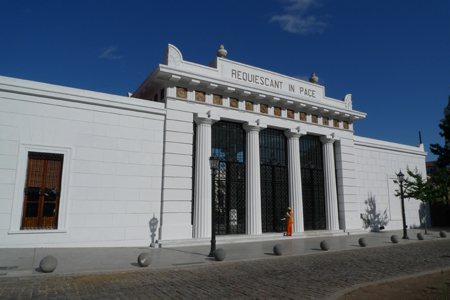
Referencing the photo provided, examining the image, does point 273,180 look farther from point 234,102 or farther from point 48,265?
point 48,265

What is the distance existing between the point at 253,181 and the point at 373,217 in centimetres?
1047

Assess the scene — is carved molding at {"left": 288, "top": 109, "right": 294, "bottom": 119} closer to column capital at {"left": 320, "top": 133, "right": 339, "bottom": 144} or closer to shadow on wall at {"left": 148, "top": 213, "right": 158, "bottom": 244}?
column capital at {"left": 320, "top": 133, "right": 339, "bottom": 144}

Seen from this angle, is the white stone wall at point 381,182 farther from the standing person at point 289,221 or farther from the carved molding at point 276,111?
the carved molding at point 276,111

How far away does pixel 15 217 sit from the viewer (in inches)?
450

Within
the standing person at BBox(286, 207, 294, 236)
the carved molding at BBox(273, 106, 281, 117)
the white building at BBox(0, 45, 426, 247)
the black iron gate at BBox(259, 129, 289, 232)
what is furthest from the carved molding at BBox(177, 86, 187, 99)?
the standing person at BBox(286, 207, 294, 236)

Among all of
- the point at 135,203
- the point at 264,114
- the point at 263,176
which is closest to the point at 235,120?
the point at 264,114

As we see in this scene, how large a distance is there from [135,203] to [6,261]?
5.26 meters

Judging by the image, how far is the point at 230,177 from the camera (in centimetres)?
1655

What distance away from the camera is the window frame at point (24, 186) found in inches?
451

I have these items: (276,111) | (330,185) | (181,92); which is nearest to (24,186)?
(181,92)

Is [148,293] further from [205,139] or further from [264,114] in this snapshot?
[264,114]

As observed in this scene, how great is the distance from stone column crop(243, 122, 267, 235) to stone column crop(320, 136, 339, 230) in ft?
17.6

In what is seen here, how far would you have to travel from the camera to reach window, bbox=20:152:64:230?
11.9 metres

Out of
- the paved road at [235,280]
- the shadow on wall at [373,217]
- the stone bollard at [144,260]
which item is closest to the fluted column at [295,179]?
the shadow on wall at [373,217]
